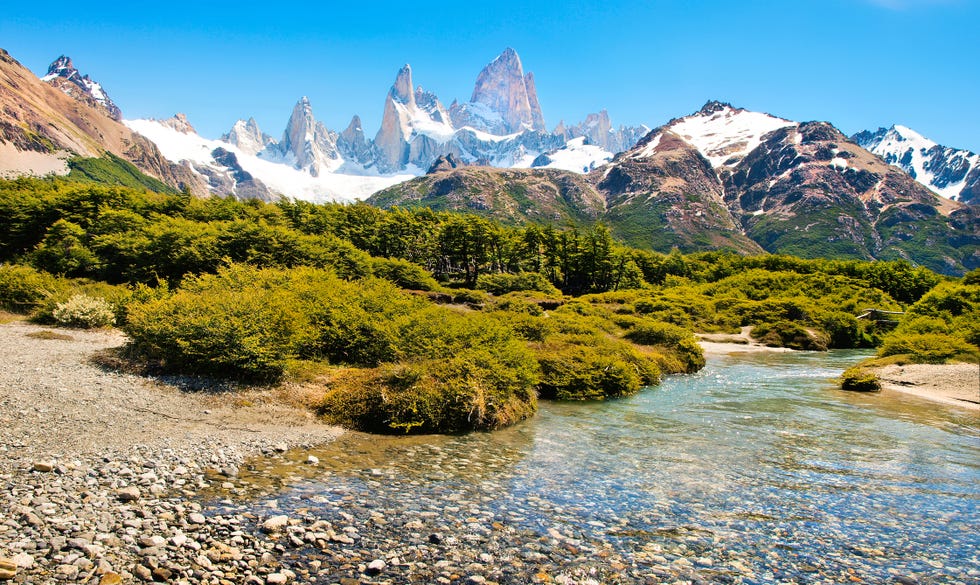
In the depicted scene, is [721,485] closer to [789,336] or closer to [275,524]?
[275,524]

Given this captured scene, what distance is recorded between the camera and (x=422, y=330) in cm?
2259

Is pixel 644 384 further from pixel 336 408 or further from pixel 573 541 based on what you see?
pixel 573 541

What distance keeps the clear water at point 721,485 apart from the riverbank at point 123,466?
199 centimetres

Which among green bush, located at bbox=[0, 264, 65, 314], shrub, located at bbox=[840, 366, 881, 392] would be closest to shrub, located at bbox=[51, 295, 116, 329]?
green bush, located at bbox=[0, 264, 65, 314]

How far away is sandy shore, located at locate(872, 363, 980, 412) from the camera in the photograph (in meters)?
27.1

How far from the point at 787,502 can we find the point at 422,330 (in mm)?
14853

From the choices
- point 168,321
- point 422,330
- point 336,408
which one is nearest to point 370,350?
point 422,330

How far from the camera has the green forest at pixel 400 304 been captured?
19.4 meters

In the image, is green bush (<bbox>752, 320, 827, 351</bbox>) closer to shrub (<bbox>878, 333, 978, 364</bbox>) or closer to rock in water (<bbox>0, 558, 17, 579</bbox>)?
shrub (<bbox>878, 333, 978, 364</bbox>)

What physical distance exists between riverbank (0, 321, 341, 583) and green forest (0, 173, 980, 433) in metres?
2.36

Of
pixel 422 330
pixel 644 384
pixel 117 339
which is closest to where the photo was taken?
pixel 422 330

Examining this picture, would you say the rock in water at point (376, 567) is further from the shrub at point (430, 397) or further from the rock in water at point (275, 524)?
the shrub at point (430, 397)

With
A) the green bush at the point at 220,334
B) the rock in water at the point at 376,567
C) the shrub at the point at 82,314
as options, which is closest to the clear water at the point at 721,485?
the rock in water at the point at 376,567

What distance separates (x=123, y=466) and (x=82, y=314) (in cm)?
2338
